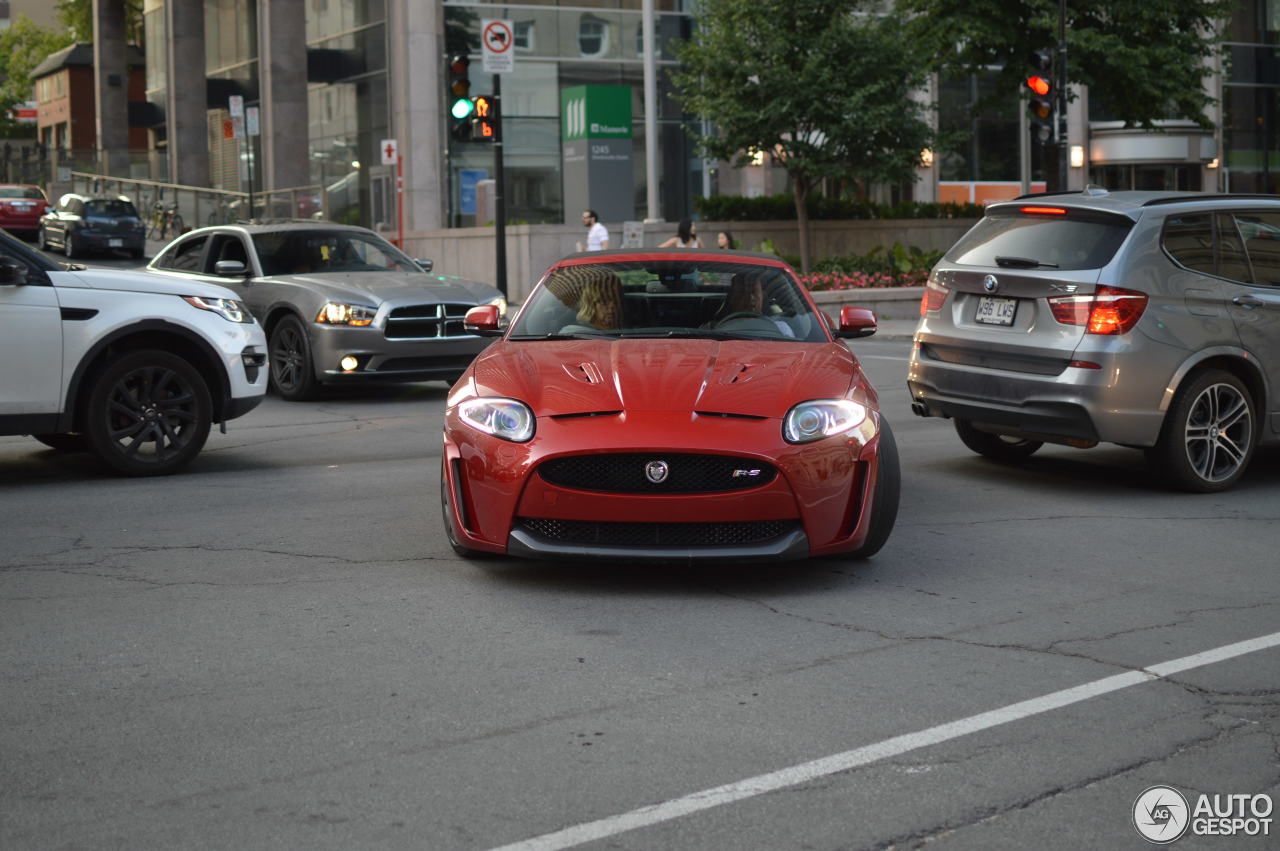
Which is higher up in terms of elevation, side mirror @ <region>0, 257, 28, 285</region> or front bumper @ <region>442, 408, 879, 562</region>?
side mirror @ <region>0, 257, 28, 285</region>

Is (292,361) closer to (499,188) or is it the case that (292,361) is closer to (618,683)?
(499,188)

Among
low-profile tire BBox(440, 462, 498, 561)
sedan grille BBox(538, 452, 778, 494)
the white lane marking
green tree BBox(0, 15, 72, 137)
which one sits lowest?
the white lane marking

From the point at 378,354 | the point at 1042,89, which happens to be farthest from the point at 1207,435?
the point at 1042,89

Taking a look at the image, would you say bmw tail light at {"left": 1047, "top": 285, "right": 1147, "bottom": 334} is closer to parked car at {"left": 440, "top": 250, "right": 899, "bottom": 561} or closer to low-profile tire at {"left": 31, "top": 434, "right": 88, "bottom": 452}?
parked car at {"left": 440, "top": 250, "right": 899, "bottom": 561}

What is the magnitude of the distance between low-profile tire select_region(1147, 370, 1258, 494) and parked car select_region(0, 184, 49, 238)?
4253 cm

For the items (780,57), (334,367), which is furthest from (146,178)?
(334,367)

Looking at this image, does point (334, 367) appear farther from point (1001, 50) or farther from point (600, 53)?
point (600, 53)

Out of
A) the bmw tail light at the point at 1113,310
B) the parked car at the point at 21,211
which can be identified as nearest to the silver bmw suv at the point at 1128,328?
the bmw tail light at the point at 1113,310

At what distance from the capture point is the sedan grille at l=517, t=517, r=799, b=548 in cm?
661

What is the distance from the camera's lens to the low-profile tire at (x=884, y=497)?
276 inches

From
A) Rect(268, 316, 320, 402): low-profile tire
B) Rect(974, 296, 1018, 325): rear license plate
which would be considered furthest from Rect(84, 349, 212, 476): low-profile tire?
Rect(974, 296, 1018, 325): rear license plate

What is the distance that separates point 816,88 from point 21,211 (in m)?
27.8

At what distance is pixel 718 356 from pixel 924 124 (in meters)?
23.0

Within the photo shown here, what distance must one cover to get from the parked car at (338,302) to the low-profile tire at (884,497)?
25.0 ft
